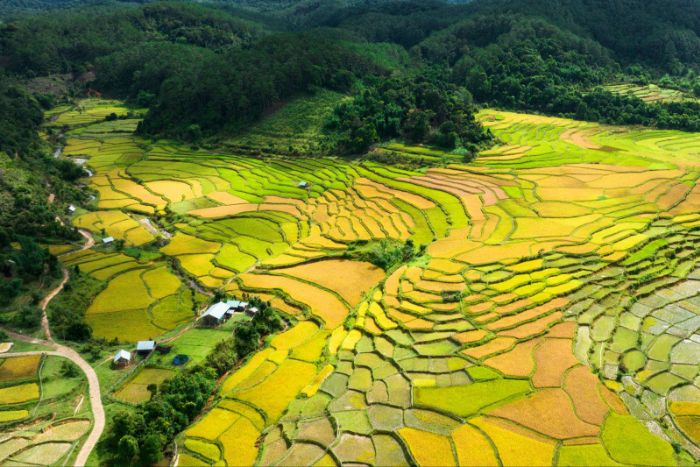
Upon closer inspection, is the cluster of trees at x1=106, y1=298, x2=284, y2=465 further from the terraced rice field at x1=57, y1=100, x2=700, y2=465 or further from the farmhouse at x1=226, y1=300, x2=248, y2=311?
the farmhouse at x1=226, y1=300, x2=248, y2=311

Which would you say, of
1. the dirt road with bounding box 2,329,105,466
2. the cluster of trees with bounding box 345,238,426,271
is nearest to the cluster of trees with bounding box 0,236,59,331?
Answer: the dirt road with bounding box 2,329,105,466

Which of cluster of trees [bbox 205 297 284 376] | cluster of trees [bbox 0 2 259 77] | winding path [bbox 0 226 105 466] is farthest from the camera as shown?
cluster of trees [bbox 0 2 259 77]

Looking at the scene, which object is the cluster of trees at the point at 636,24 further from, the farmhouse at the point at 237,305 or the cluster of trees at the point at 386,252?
the farmhouse at the point at 237,305

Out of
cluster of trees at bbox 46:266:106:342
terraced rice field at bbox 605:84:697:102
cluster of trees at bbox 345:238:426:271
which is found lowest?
cluster of trees at bbox 46:266:106:342

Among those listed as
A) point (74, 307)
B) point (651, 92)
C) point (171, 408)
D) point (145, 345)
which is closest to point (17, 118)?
point (74, 307)

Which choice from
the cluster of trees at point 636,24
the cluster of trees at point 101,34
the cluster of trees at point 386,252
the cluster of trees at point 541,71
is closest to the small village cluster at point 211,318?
the cluster of trees at point 386,252
